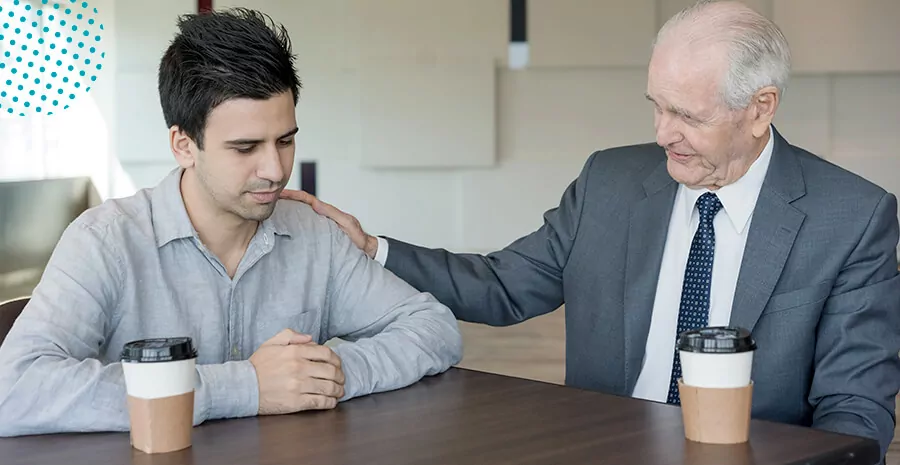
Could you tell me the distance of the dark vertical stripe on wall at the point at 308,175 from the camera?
6.04 metres

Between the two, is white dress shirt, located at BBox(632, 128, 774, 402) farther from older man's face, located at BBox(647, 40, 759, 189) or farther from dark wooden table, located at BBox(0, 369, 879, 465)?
dark wooden table, located at BBox(0, 369, 879, 465)

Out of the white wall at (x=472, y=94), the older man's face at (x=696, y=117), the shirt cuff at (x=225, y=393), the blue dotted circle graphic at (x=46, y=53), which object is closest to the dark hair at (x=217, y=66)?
the shirt cuff at (x=225, y=393)

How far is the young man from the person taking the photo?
1.50 meters

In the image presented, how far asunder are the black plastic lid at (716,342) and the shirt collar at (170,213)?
0.81 meters

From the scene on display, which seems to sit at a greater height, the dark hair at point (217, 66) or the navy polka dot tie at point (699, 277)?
the dark hair at point (217, 66)

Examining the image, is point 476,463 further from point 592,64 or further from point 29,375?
point 592,64

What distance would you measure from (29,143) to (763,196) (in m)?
3.88

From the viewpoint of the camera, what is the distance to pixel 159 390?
1271 mm

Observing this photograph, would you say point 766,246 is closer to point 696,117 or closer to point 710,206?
point 710,206

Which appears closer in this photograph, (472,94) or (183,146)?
(183,146)

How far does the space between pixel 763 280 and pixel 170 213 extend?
1010 millimetres

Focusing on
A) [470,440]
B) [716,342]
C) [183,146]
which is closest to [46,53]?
[183,146]

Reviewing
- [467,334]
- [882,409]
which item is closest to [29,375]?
[882,409]

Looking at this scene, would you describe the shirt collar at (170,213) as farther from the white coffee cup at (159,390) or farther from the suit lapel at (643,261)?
the suit lapel at (643,261)
